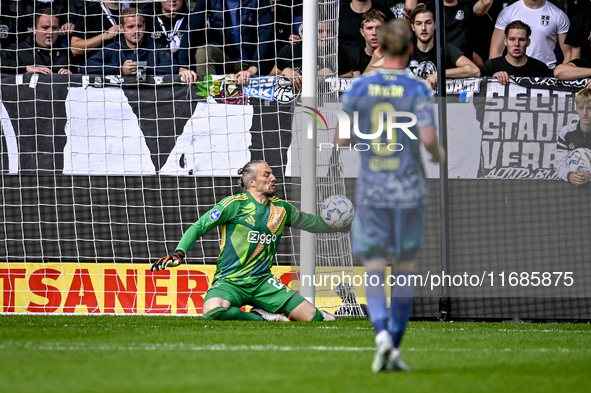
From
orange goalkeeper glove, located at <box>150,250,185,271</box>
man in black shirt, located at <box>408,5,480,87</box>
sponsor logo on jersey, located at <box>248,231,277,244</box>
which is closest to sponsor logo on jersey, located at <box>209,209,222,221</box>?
sponsor logo on jersey, located at <box>248,231,277,244</box>

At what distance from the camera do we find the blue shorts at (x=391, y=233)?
3.90 meters

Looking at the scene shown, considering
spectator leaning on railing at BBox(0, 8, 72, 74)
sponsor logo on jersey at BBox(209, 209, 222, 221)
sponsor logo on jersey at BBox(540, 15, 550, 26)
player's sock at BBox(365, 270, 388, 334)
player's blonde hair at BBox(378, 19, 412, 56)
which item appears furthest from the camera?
sponsor logo on jersey at BBox(540, 15, 550, 26)

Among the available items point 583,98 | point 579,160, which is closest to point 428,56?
point 583,98

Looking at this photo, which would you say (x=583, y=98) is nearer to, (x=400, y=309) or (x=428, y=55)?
(x=428, y=55)

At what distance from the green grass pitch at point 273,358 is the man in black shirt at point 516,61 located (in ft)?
13.7

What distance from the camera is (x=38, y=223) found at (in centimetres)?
816

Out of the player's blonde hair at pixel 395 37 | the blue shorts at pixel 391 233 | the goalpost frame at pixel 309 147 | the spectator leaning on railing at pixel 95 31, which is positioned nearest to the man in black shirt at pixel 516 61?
the goalpost frame at pixel 309 147

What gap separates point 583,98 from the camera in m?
8.04

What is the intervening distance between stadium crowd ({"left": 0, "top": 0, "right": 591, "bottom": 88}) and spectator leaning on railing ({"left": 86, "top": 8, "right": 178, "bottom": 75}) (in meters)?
0.01

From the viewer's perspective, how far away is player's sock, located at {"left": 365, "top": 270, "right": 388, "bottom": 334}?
3.78 meters

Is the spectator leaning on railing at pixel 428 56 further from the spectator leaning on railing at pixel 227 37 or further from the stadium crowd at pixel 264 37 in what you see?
the spectator leaning on railing at pixel 227 37

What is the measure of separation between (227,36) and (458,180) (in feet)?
11.6

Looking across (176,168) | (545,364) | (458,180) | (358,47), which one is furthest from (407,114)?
(358,47)

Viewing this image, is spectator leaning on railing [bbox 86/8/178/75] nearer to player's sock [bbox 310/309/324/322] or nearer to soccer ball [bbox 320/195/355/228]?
soccer ball [bbox 320/195/355/228]
